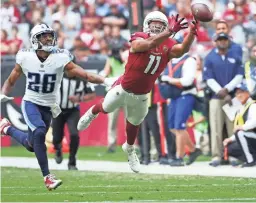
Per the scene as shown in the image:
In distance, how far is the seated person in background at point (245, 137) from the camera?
51.7ft

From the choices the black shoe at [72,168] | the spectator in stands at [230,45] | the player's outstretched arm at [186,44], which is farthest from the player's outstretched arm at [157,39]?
the spectator in stands at [230,45]

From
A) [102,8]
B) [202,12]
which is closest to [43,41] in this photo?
[202,12]

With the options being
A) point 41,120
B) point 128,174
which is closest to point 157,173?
point 128,174

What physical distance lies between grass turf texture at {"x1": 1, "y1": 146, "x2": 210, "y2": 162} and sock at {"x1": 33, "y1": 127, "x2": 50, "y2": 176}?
17.5ft

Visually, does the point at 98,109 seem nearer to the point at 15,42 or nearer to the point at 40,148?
the point at 40,148

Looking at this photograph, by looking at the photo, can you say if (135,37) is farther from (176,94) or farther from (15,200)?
(176,94)

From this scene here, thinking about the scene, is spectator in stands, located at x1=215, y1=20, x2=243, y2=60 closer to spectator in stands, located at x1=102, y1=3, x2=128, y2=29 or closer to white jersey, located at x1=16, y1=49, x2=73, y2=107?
white jersey, located at x1=16, y1=49, x2=73, y2=107

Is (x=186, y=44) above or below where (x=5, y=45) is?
above

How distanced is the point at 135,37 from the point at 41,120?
153 cm

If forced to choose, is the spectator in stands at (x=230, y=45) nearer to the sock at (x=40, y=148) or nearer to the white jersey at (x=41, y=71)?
the white jersey at (x=41, y=71)

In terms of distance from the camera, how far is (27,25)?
24469 millimetres

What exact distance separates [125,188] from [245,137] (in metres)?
3.52

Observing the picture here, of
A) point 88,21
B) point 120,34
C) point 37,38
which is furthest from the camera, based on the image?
point 88,21

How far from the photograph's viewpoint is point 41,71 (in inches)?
523
